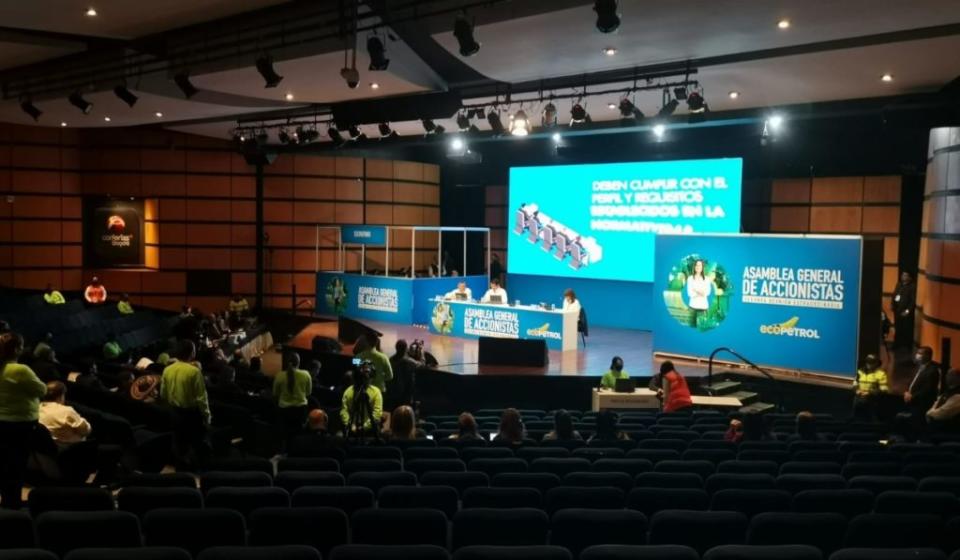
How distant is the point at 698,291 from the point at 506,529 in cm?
1014

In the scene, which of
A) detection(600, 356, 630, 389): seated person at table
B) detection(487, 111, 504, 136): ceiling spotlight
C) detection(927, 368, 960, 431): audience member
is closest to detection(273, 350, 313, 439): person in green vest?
detection(600, 356, 630, 389): seated person at table

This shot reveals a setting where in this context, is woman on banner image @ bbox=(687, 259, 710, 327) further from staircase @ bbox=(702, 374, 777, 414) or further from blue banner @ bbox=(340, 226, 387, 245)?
blue banner @ bbox=(340, 226, 387, 245)

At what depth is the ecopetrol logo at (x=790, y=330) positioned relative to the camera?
38.0 feet

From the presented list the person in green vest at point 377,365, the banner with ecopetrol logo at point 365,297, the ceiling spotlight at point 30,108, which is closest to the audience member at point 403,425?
the person in green vest at point 377,365

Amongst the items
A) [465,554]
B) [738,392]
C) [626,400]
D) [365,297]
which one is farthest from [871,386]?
[365,297]

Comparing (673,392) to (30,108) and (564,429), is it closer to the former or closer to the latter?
(564,429)

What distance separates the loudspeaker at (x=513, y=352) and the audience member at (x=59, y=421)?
7.02m

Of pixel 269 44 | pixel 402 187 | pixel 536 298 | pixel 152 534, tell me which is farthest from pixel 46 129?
pixel 152 534

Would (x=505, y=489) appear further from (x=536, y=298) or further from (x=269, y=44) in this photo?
(x=536, y=298)

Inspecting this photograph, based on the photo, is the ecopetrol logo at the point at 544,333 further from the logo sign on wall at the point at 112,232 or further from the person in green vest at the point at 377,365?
the logo sign on wall at the point at 112,232

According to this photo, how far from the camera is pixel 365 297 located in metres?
17.8

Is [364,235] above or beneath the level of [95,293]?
above

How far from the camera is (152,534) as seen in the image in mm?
3250

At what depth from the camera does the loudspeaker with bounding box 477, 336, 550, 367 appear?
12062 mm
